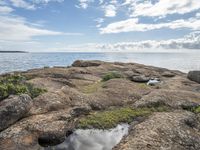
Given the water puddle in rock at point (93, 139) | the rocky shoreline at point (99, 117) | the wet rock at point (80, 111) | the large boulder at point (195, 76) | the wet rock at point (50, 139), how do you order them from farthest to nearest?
the large boulder at point (195, 76) < the wet rock at point (80, 111) < the wet rock at point (50, 139) < the water puddle in rock at point (93, 139) < the rocky shoreline at point (99, 117)

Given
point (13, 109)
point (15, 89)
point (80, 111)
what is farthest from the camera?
point (15, 89)

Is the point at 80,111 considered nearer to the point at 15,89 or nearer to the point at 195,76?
the point at 15,89

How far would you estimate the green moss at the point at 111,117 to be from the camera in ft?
69.5

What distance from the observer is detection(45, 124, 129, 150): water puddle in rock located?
17656 mm

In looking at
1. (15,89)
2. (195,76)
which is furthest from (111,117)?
(195,76)

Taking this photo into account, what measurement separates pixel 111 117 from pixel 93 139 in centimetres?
423

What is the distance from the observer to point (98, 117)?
885 inches

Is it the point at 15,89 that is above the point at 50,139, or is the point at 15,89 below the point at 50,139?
above

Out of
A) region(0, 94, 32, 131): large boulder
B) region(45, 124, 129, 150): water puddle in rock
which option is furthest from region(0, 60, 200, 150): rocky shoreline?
region(45, 124, 129, 150): water puddle in rock

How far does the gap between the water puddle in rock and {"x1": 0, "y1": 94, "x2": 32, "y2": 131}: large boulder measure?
416 cm

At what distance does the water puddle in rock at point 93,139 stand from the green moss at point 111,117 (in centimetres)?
78

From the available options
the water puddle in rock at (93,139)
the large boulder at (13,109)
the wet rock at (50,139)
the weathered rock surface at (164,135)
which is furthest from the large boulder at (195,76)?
the wet rock at (50,139)

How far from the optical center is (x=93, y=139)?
18891 millimetres

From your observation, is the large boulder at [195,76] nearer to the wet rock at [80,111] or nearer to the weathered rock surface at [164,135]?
the weathered rock surface at [164,135]
